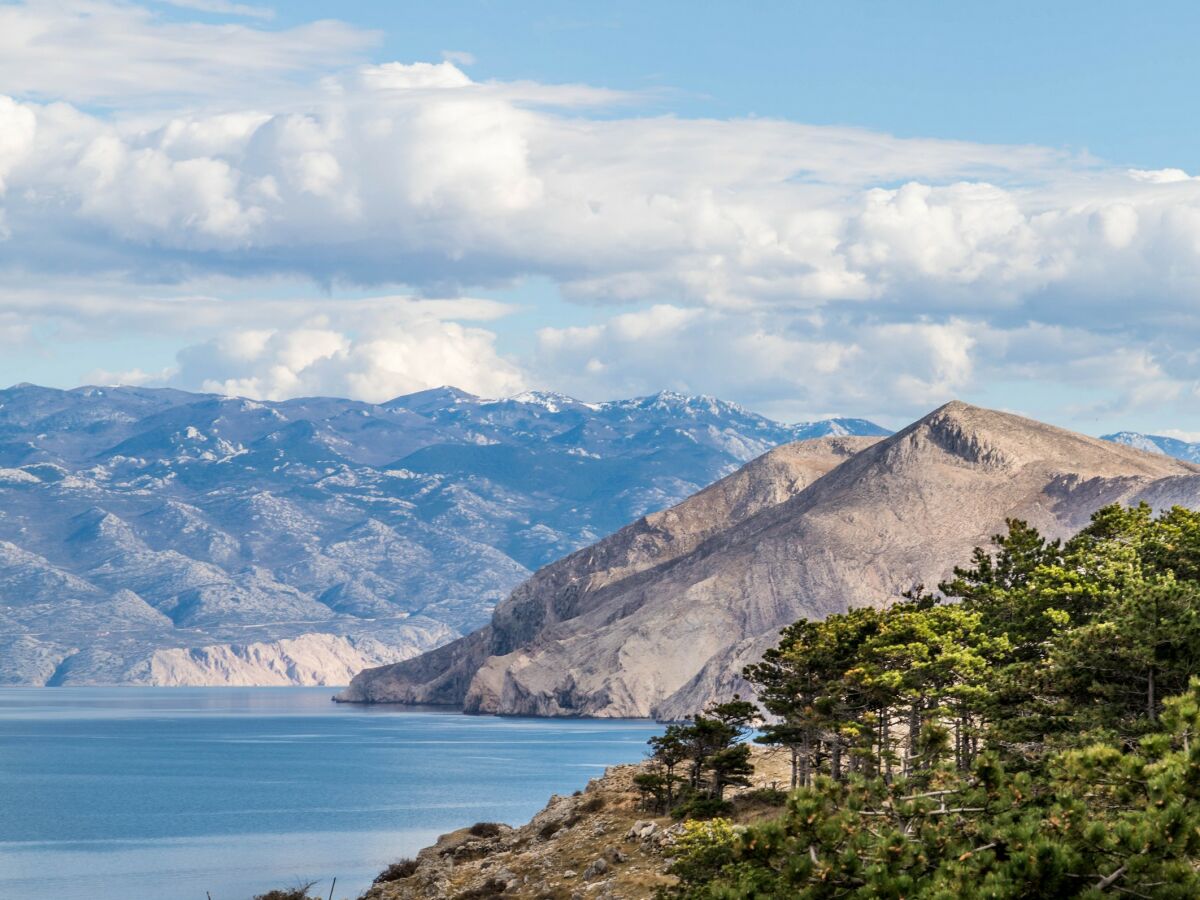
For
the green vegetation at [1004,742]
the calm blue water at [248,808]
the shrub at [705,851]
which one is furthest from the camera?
the calm blue water at [248,808]

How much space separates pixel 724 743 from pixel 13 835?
65.5 metres

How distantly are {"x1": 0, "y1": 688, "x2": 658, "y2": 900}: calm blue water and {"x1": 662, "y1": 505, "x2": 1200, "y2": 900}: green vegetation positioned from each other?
2812 cm

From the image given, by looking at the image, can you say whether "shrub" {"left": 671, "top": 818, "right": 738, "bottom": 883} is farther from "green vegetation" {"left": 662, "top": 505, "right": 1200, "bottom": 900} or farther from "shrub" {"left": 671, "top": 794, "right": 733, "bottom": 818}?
"shrub" {"left": 671, "top": 794, "right": 733, "bottom": 818}

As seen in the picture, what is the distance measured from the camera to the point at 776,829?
104ft

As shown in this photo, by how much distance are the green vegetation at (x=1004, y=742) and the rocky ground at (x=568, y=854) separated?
2.91 meters

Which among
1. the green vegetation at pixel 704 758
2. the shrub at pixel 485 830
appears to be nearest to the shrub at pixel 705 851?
the green vegetation at pixel 704 758

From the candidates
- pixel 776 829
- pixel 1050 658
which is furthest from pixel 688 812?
pixel 776 829

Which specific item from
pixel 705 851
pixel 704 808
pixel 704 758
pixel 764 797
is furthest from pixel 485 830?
Answer: pixel 705 851

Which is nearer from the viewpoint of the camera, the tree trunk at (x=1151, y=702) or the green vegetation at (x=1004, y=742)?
the green vegetation at (x=1004, y=742)

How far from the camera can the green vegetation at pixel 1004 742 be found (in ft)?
93.4

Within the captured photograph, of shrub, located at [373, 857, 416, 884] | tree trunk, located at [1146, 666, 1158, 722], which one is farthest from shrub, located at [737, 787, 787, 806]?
tree trunk, located at [1146, 666, 1158, 722]

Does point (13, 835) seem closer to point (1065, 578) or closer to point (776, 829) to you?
point (1065, 578)

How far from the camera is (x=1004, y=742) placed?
164ft

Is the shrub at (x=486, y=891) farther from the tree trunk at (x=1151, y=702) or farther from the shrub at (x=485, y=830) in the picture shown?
the tree trunk at (x=1151, y=702)
